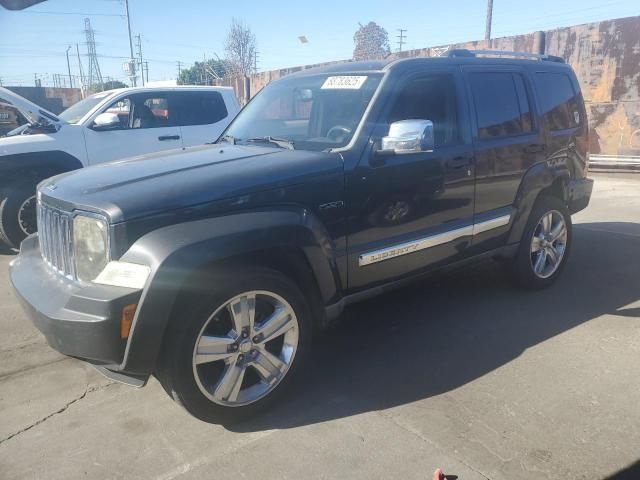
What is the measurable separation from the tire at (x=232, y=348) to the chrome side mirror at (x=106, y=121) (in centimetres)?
509

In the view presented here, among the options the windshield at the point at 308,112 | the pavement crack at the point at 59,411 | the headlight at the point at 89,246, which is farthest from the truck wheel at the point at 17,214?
the headlight at the point at 89,246

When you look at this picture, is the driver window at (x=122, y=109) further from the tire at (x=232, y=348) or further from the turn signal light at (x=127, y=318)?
the turn signal light at (x=127, y=318)

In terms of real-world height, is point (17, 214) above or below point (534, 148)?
below

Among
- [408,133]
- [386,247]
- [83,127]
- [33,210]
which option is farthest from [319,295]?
[83,127]

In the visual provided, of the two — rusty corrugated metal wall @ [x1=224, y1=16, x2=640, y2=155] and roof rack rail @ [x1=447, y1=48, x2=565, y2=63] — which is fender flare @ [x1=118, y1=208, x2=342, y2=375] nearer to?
roof rack rail @ [x1=447, y1=48, x2=565, y2=63]

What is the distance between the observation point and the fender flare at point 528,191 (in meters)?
4.46

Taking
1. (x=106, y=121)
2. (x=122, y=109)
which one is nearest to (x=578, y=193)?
(x=106, y=121)

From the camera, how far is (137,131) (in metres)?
7.54

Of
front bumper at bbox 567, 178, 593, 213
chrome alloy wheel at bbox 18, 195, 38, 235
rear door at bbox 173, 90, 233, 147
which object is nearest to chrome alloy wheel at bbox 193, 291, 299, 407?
front bumper at bbox 567, 178, 593, 213

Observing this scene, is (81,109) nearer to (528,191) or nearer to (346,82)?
(346,82)

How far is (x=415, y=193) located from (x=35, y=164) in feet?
16.7

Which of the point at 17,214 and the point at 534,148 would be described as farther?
the point at 17,214

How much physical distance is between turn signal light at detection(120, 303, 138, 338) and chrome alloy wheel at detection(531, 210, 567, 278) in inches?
139

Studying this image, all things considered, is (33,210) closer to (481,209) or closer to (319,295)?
(319,295)
